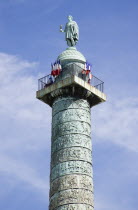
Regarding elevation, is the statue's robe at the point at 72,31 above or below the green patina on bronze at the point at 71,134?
above

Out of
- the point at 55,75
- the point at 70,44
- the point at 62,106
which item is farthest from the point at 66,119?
the point at 70,44

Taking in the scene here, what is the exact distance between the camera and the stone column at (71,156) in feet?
69.0

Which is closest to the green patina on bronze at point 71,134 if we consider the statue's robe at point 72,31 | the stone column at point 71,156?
the stone column at point 71,156

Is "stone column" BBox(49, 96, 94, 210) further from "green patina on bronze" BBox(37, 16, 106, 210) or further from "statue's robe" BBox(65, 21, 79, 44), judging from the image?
"statue's robe" BBox(65, 21, 79, 44)

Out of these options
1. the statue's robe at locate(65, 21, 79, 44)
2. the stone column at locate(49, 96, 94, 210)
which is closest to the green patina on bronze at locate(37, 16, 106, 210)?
the stone column at locate(49, 96, 94, 210)

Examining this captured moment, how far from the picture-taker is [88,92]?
76.3 feet

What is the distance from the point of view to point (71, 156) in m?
21.6

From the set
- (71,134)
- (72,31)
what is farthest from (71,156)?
(72,31)

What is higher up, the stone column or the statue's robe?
the statue's robe

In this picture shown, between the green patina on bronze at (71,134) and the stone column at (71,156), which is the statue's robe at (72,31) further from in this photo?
the stone column at (71,156)

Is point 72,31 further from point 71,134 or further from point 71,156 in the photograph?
point 71,156

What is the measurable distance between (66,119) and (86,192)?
2.96m

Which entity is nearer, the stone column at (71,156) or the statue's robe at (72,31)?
the stone column at (71,156)

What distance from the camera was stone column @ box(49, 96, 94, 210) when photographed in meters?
21.0
